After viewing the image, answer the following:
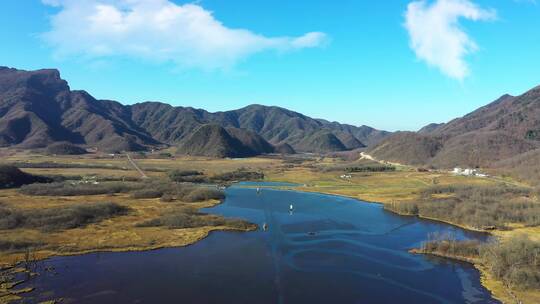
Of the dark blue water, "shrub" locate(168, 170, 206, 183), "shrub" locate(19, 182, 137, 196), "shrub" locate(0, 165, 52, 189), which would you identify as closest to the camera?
the dark blue water

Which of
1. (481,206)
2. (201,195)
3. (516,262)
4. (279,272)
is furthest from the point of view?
(201,195)

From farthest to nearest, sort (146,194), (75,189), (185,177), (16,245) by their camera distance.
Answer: (185,177) → (146,194) → (75,189) → (16,245)

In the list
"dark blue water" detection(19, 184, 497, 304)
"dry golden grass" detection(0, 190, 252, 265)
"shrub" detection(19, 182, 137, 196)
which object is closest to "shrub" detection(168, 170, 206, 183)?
"shrub" detection(19, 182, 137, 196)

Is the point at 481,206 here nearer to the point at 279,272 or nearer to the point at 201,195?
the point at 279,272

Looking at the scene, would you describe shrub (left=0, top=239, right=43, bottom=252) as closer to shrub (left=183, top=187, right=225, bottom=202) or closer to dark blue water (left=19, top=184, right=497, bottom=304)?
dark blue water (left=19, top=184, right=497, bottom=304)

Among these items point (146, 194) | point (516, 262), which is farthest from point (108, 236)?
point (516, 262)

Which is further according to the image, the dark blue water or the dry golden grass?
the dry golden grass

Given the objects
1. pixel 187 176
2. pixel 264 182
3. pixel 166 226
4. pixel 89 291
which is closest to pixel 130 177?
pixel 187 176

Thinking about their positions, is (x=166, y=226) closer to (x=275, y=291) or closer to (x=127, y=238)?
(x=127, y=238)

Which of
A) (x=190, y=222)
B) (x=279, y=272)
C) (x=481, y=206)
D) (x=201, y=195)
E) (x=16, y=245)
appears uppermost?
(x=481, y=206)
